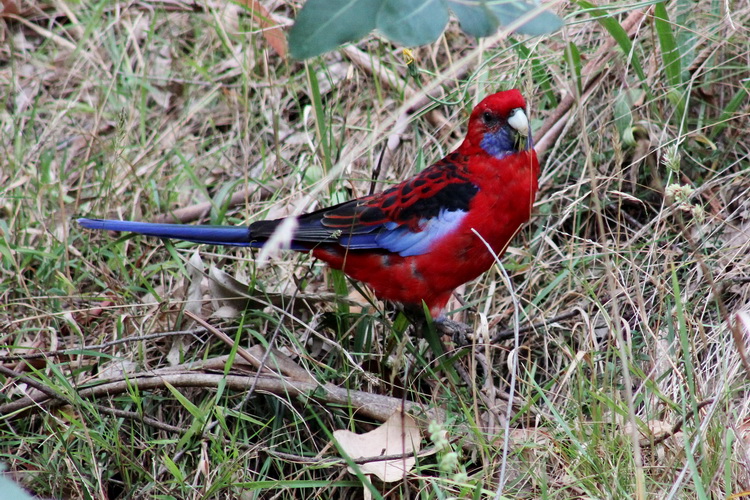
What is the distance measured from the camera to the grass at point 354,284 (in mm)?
2330

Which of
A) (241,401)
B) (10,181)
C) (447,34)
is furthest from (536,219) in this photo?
(10,181)

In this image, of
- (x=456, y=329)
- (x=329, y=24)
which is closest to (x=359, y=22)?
(x=329, y=24)

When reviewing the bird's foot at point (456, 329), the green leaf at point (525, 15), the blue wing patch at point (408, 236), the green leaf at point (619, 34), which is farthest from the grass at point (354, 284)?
the green leaf at point (525, 15)

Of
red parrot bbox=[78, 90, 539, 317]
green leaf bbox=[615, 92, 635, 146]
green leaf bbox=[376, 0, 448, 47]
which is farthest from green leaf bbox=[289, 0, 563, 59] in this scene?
green leaf bbox=[615, 92, 635, 146]

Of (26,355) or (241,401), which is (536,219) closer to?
(241,401)

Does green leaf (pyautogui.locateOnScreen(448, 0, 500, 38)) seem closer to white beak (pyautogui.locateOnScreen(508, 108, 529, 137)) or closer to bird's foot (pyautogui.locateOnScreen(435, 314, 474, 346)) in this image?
white beak (pyautogui.locateOnScreen(508, 108, 529, 137))

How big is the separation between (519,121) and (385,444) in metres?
1.25

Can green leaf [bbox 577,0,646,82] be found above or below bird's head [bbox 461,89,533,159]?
above

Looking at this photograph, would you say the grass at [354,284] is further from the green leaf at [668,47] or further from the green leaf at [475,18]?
the green leaf at [475,18]

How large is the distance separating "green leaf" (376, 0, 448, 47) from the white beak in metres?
1.72

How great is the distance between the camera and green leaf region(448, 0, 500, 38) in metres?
1.21

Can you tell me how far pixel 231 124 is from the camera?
4223 mm

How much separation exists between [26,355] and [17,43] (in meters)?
2.65

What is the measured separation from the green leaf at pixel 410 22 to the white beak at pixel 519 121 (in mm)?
1716
